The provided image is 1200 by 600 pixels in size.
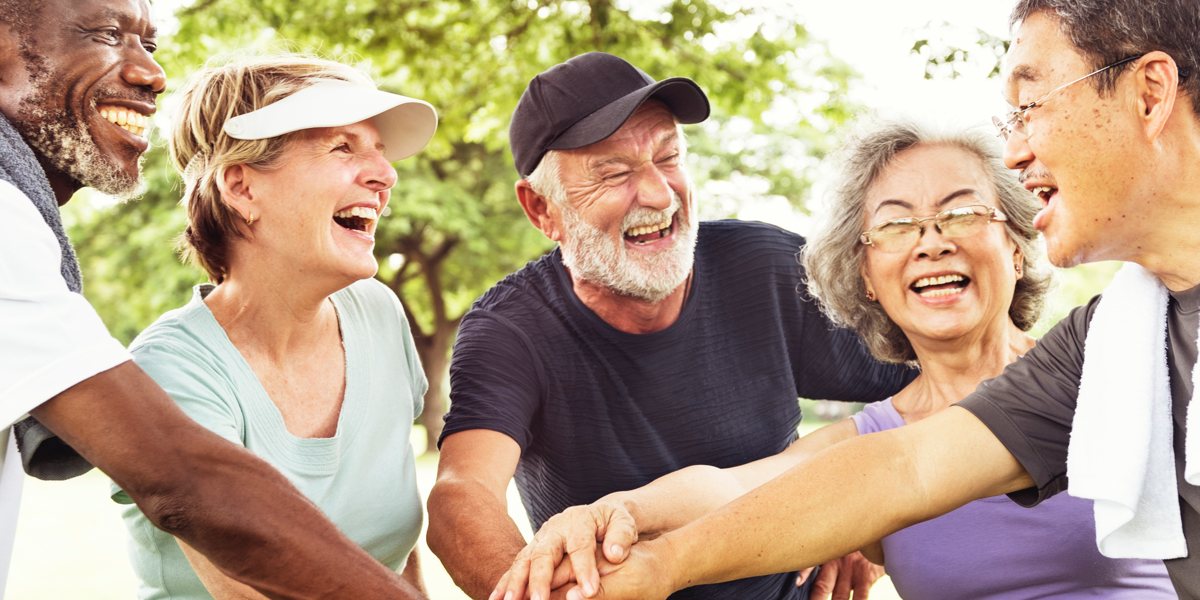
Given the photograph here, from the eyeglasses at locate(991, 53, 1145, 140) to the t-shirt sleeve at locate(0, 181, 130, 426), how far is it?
1.93m

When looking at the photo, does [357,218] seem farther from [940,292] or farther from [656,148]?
[940,292]

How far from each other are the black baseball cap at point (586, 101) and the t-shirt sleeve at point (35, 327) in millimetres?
1778

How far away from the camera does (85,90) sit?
254 cm

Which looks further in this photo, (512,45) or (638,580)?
(512,45)

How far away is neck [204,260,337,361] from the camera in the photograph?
2.95 meters

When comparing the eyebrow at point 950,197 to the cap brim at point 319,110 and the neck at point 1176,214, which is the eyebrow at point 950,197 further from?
the cap brim at point 319,110

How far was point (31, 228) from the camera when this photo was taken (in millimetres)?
2086

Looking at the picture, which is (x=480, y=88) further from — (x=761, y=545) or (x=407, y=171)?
(x=407, y=171)

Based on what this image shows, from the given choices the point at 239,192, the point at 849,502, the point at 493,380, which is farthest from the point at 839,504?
the point at 239,192

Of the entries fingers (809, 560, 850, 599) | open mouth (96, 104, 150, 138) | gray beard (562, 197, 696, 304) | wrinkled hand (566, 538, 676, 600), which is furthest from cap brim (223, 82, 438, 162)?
fingers (809, 560, 850, 599)

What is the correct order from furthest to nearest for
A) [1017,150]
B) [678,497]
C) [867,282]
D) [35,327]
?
[867,282], [678,497], [1017,150], [35,327]

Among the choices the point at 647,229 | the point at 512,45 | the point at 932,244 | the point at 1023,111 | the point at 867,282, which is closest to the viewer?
the point at 1023,111

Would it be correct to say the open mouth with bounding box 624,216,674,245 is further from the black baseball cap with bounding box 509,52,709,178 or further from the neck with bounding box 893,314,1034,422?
the neck with bounding box 893,314,1034,422

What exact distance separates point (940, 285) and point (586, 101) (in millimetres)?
1261
